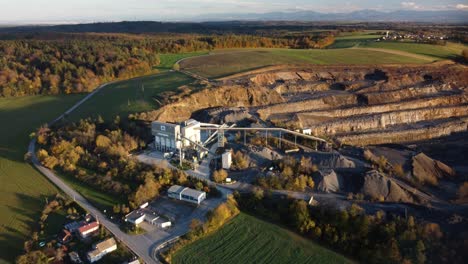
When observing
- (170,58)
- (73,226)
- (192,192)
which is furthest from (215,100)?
(170,58)

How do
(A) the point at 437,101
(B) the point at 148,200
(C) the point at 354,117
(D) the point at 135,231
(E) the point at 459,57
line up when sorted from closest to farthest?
(D) the point at 135,231
(B) the point at 148,200
(C) the point at 354,117
(A) the point at 437,101
(E) the point at 459,57

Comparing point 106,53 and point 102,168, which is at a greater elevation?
point 106,53

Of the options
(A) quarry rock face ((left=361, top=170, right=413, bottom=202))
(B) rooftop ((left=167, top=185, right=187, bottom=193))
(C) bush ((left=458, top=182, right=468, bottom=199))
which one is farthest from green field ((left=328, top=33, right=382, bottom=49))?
(B) rooftop ((left=167, top=185, right=187, bottom=193))

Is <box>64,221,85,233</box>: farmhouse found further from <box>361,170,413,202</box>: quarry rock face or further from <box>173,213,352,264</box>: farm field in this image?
<box>361,170,413,202</box>: quarry rock face

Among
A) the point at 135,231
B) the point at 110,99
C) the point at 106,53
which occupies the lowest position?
A: the point at 135,231

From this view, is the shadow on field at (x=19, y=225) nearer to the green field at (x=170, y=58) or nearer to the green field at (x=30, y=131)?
the green field at (x=30, y=131)

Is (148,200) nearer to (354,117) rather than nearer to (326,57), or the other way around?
(354,117)

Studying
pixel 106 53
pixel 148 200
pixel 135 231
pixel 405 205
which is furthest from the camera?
pixel 106 53

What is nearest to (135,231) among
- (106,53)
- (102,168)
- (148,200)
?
(148,200)
